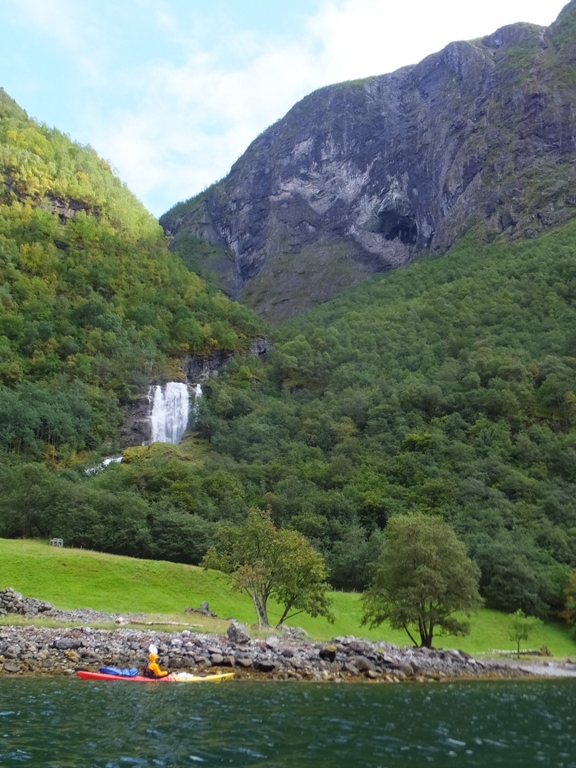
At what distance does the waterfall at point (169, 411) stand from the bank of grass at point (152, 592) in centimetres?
5393

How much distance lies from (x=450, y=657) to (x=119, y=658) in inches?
652

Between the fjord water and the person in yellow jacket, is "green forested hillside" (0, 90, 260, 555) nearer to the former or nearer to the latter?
the person in yellow jacket

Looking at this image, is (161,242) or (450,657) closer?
(450,657)

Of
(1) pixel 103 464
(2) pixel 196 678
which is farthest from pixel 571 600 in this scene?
(1) pixel 103 464

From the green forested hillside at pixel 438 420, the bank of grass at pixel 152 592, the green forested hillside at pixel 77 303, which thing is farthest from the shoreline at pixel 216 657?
the green forested hillside at pixel 77 303

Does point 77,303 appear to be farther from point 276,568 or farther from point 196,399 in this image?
point 276,568

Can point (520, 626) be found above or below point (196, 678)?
below

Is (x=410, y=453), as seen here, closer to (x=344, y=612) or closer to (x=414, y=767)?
(x=344, y=612)

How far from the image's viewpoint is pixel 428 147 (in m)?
199

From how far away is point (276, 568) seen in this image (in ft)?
120

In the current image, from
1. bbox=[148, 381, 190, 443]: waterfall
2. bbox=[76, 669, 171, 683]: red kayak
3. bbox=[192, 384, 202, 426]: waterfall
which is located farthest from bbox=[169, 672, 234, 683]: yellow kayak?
bbox=[192, 384, 202, 426]: waterfall

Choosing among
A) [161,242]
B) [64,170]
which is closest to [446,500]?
[161,242]

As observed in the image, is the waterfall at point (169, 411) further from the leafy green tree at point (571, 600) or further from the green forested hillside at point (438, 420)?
the leafy green tree at point (571, 600)

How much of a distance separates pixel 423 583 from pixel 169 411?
7834cm
